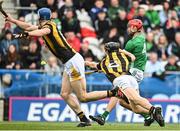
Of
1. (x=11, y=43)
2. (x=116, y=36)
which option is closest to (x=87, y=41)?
(x=116, y=36)

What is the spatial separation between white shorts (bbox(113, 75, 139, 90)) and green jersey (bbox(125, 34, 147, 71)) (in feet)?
3.54

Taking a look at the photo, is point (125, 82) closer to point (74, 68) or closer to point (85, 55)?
point (74, 68)

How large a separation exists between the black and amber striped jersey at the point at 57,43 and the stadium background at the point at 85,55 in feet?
15.7

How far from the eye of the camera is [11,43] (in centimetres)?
2305

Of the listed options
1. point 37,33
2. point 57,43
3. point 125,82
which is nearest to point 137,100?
point 125,82

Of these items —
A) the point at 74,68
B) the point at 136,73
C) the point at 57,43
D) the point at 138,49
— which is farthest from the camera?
the point at 136,73

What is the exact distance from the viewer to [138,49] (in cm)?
1736

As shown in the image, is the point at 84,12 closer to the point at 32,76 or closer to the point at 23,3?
the point at 23,3

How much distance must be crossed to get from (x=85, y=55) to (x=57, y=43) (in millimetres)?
6837

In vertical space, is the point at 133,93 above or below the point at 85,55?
above

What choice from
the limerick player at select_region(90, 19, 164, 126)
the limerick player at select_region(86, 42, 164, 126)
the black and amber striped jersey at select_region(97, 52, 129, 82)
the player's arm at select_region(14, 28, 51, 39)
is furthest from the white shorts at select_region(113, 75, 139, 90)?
the player's arm at select_region(14, 28, 51, 39)

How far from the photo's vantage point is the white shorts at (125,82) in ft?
53.2

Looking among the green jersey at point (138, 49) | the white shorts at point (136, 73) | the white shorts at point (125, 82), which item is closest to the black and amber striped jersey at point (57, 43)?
the white shorts at point (125, 82)

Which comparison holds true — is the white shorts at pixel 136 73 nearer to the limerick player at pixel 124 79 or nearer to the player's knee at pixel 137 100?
the limerick player at pixel 124 79
